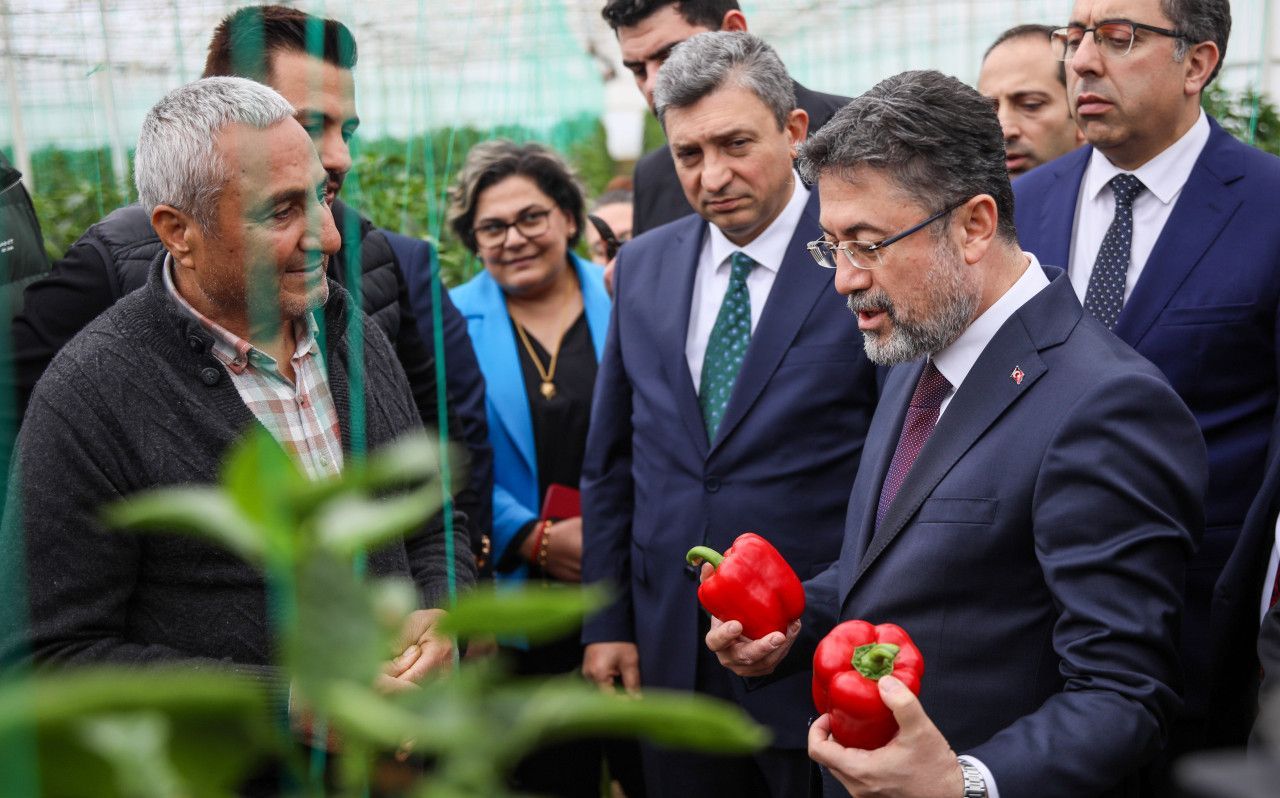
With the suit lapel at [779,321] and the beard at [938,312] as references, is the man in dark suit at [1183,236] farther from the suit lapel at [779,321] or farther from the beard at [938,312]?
the beard at [938,312]

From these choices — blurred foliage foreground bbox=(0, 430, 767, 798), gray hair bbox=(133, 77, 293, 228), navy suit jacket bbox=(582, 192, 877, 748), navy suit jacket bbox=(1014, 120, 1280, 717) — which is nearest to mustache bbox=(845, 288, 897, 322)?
navy suit jacket bbox=(582, 192, 877, 748)

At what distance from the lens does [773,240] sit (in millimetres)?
2719

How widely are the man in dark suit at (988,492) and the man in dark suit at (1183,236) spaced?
0.51 metres

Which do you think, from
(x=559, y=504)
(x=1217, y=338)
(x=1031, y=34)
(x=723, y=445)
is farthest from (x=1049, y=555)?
(x=1031, y=34)

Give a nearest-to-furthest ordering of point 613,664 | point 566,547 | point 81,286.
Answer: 1. point 81,286
2. point 613,664
3. point 566,547

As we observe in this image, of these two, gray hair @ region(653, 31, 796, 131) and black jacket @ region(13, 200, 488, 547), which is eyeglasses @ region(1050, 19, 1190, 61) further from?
black jacket @ region(13, 200, 488, 547)

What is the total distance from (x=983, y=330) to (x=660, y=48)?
183 cm

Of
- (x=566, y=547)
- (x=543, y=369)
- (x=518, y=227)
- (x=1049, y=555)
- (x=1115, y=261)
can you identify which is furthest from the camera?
(x=518, y=227)

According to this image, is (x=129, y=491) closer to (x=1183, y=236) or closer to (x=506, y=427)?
(x=506, y=427)

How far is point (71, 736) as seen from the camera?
477mm

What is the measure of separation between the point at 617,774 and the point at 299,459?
1.74m

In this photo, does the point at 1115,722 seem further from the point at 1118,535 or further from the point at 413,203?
the point at 413,203

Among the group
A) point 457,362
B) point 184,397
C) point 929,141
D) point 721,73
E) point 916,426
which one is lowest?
point 457,362

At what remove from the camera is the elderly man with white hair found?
67.6 inches
